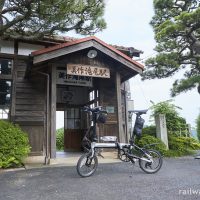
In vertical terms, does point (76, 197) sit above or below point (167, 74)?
below

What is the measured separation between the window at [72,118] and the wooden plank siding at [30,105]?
254cm

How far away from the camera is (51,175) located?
5305 mm

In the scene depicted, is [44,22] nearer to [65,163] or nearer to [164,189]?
[65,163]

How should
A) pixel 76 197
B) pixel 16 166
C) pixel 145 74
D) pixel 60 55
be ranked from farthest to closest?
pixel 145 74
pixel 60 55
pixel 16 166
pixel 76 197

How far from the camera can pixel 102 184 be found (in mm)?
4473

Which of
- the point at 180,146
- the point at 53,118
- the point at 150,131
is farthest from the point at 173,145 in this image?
the point at 53,118

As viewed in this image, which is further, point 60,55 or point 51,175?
point 60,55

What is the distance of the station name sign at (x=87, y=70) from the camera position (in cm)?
750

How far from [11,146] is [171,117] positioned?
24.9 ft

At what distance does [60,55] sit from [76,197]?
14.6 feet

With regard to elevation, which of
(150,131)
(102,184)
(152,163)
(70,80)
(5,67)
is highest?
(5,67)

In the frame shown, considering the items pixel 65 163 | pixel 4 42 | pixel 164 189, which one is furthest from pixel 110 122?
pixel 164 189

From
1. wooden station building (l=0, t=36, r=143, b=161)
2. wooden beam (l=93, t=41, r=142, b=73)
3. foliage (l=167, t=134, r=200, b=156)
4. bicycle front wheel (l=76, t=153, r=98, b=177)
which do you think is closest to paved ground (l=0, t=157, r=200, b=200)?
bicycle front wheel (l=76, t=153, r=98, b=177)

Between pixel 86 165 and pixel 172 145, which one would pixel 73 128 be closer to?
pixel 172 145
